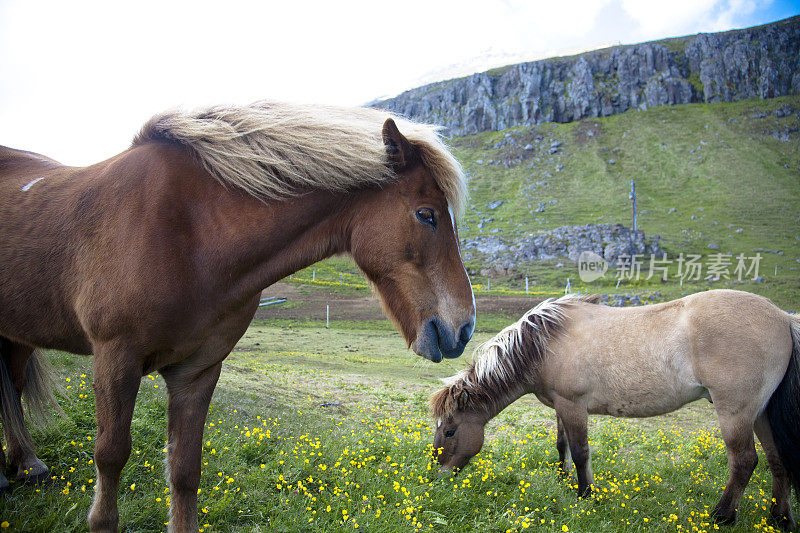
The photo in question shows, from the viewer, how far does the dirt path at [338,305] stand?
2897 centimetres

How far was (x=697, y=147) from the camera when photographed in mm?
84625

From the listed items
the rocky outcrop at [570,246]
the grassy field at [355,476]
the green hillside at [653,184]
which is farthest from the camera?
the green hillside at [653,184]

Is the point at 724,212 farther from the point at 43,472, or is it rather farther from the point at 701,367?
the point at 43,472

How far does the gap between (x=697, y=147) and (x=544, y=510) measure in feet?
328

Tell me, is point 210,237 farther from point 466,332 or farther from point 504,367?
point 504,367

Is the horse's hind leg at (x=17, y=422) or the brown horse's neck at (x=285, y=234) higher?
the brown horse's neck at (x=285, y=234)

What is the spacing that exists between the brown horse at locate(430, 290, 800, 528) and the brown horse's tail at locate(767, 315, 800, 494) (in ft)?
0.04

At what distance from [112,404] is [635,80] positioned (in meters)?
126

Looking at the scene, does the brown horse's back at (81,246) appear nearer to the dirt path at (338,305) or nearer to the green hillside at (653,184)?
the dirt path at (338,305)

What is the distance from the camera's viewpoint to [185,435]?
293 cm

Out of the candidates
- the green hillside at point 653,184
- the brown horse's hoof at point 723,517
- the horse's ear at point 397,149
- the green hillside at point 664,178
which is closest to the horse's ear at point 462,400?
the brown horse's hoof at point 723,517

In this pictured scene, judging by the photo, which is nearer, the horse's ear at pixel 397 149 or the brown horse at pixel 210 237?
the brown horse at pixel 210 237

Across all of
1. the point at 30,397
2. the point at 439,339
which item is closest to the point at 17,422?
the point at 30,397

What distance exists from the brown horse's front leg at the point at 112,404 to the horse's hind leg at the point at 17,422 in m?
1.82
